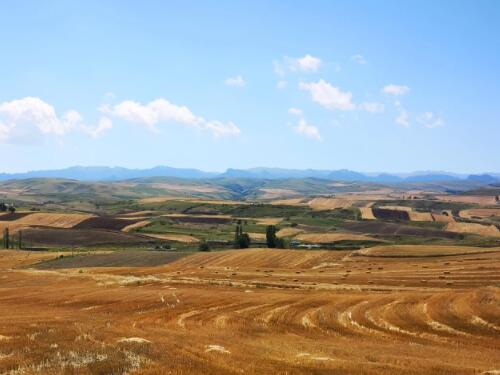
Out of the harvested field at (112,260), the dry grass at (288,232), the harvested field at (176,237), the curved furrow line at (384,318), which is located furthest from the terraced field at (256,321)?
the dry grass at (288,232)

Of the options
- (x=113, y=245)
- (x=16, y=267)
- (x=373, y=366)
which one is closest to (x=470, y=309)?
(x=373, y=366)

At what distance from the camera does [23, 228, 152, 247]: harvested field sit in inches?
6388

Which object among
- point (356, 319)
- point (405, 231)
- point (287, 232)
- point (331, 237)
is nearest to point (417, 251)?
point (331, 237)

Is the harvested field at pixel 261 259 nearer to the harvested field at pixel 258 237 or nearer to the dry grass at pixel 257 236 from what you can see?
the harvested field at pixel 258 237

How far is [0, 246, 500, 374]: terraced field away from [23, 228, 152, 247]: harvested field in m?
69.6

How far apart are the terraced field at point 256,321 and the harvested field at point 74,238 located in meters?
69.6

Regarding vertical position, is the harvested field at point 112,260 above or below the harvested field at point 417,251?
below

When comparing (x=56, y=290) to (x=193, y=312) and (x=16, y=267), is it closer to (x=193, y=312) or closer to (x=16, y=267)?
(x=193, y=312)

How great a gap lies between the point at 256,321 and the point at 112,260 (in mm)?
78279

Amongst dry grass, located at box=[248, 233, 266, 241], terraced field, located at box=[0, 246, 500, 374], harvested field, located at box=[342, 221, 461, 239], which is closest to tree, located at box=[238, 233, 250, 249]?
dry grass, located at box=[248, 233, 266, 241]

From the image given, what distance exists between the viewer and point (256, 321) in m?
42.0

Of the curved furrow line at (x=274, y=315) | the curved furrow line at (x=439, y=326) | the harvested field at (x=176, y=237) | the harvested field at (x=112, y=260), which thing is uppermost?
the curved furrow line at (x=439, y=326)

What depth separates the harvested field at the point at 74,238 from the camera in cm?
16225

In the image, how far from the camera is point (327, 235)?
17550 cm
